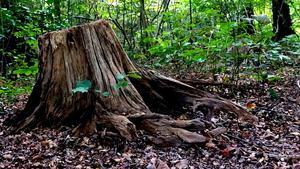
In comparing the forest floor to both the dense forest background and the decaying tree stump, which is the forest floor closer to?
the decaying tree stump

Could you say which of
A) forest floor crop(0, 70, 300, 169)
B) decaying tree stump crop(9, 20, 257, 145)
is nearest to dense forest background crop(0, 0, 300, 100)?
decaying tree stump crop(9, 20, 257, 145)

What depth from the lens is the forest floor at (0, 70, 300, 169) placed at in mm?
2230

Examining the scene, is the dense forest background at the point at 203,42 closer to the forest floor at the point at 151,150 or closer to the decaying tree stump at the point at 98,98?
the decaying tree stump at the point at 98,98

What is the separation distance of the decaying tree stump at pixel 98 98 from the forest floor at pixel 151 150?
0.13 metres

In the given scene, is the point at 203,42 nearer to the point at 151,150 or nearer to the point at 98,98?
the point at 98,98

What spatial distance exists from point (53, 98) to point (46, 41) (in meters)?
0.82

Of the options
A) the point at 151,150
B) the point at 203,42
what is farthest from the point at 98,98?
the point at 203,42

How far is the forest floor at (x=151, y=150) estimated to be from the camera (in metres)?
2.23

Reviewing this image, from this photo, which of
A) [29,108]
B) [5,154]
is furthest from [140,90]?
[5,154]

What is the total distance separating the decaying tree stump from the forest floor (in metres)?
0.13

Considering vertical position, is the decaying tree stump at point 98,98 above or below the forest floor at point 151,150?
above

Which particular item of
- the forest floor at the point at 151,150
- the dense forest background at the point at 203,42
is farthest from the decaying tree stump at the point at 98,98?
the dense forest background at the point at 203,42

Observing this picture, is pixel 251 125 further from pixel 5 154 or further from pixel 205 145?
pixel 5 154

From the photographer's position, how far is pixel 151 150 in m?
2.45
